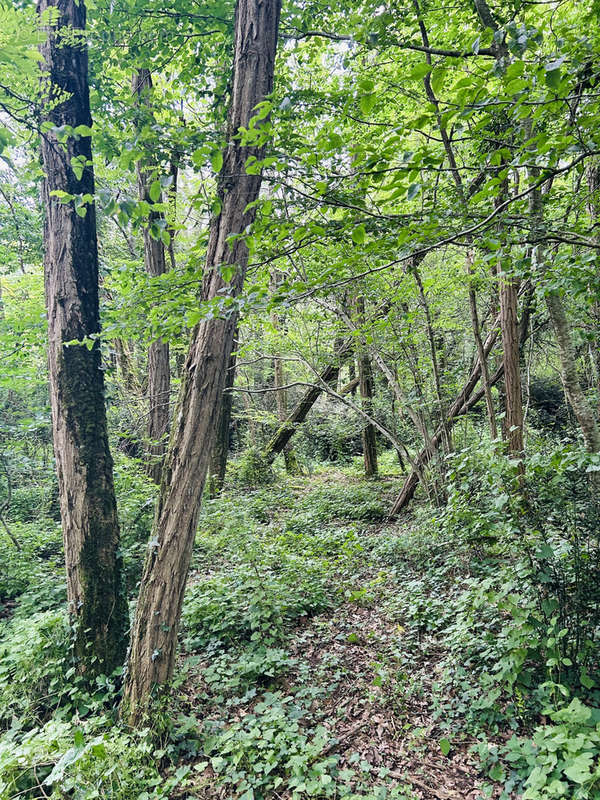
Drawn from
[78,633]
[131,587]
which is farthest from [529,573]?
[131,587]

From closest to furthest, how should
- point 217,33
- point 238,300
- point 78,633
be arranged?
point 238,300, point 78,633, point 217,33

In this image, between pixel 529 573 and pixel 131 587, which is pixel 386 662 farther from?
pixel 131 587

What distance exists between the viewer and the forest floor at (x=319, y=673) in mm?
2465

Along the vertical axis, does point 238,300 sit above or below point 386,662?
Result: above

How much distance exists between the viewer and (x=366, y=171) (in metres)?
2.32

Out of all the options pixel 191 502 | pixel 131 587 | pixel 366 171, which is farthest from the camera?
pixel 131 587

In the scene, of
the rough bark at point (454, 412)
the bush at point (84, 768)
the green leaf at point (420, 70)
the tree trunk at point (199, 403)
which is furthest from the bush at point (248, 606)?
the green leaf at point (420, 70)

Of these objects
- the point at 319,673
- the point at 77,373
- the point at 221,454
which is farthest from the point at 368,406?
the point at 77,373

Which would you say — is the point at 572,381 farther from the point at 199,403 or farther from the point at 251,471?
the point at 251,471

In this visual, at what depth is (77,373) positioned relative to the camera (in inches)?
141

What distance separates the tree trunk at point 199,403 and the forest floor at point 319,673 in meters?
0.60

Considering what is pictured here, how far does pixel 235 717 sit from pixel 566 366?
4.08 meters

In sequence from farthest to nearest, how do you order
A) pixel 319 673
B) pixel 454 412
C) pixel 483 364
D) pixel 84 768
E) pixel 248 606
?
pixel 454 412, pixel 483 364, pixel 248 606, pixel 319 673, pixel 84 768

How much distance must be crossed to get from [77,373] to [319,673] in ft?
10.4
